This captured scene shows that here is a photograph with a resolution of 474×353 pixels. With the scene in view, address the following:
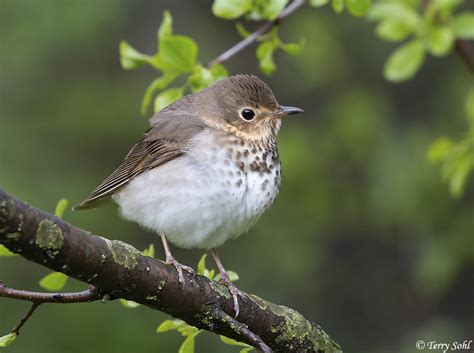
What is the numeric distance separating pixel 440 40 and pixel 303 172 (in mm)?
2824

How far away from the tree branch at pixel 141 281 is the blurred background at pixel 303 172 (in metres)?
3.11

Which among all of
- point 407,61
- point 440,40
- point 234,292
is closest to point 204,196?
point 234,292

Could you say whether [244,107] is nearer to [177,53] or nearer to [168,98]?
[168,98]

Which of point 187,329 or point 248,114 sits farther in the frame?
point 248,114

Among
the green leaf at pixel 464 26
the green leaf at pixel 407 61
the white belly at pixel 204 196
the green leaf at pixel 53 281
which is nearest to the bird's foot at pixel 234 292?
the white belly at pixel 204 196

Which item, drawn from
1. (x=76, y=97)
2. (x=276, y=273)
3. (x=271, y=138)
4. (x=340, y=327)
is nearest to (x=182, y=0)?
(x=76, y=97)

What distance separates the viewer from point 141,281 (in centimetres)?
336

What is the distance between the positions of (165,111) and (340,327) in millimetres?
3935

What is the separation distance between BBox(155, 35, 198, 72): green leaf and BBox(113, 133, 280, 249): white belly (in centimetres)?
44

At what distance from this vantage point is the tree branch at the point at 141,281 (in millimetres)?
2852

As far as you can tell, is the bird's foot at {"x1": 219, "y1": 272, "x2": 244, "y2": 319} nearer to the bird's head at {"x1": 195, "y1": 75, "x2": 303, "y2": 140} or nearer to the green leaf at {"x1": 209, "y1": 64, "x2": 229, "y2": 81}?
the bird's head at {"x1": 195, "y1": 75, "x2": 303, "y2": 140}

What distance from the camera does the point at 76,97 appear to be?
28.7 feet

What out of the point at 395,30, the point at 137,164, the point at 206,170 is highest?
the point at 395,30

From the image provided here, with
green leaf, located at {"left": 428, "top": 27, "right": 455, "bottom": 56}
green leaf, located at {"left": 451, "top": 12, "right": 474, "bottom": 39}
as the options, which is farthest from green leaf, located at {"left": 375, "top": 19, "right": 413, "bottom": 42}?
green leaf, located at {"left": 451, "top": 12, "right": 474, "bottom": 39}
